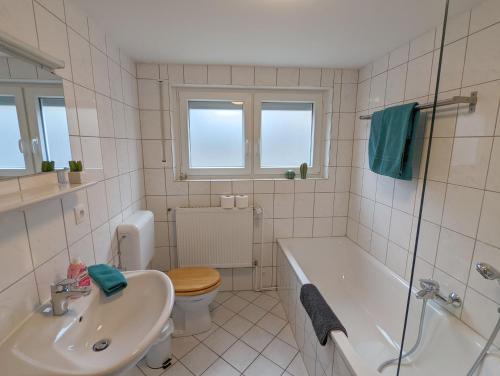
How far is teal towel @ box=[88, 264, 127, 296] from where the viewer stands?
3.67ft

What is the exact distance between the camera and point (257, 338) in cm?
185

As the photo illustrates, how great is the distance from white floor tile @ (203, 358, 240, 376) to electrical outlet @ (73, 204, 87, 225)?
1225 millimetres

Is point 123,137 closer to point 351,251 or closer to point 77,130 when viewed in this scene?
point 77,130

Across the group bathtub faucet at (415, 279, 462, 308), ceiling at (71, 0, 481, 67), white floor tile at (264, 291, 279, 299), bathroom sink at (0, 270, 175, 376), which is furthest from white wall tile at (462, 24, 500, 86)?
white floor tile at (264, 291, 279, 299)

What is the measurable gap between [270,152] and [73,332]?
1917mm

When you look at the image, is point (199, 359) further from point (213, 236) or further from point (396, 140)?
point (396, 140)

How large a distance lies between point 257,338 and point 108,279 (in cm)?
123

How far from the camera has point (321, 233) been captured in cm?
243

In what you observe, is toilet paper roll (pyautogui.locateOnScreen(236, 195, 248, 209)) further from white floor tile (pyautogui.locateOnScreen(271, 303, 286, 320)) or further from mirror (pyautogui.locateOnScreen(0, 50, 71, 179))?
mirror (pyautogui.locateOnScreen(0, 50, 71, 179))

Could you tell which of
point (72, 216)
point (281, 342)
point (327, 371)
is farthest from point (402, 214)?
point (72, 216)

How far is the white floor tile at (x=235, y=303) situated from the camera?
217 centimetres

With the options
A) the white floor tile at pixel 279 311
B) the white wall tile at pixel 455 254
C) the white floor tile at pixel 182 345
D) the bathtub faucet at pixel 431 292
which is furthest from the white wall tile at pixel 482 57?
the white floor tile at pixel 182 345

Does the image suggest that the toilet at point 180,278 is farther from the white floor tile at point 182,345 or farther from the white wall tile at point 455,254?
the white wall tile at point 455,254

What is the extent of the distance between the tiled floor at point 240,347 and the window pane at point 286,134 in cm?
135
